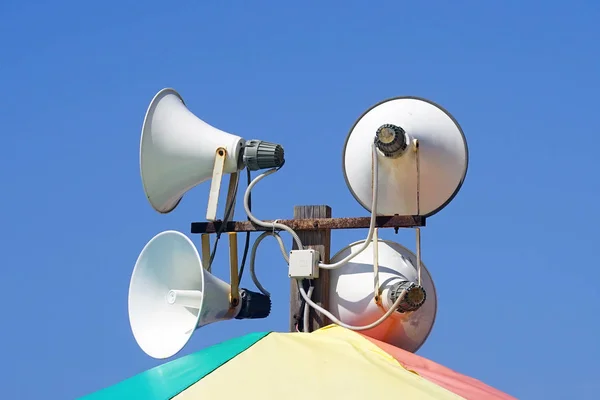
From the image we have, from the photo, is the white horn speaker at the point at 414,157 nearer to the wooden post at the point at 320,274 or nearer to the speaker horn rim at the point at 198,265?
the wooden post at the point at 320,274

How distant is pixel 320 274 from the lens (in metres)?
7.43

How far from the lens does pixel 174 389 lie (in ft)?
18.6

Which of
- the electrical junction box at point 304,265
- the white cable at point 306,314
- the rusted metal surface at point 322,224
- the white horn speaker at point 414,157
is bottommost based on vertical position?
the white cable at point 306,314

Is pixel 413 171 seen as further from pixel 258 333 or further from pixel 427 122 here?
pixel 258 333

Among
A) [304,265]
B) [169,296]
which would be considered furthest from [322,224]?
[169,296]

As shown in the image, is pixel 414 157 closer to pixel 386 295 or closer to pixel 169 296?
pixel 386 295

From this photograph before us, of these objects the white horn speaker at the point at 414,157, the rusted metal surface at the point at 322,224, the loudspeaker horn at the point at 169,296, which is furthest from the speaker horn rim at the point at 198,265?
the white horn speaker at the point at 414,157

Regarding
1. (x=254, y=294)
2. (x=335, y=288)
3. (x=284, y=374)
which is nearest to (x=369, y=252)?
(x=335, y=288)

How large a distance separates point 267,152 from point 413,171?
3.76ft

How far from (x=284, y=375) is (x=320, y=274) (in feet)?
6.00

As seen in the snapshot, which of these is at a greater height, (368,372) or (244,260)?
(244,260)

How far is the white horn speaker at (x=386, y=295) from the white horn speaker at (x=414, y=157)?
0.37m

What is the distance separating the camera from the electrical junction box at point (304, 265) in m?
7.30

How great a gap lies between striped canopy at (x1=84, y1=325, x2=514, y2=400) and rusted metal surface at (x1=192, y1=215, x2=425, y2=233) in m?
1.18
